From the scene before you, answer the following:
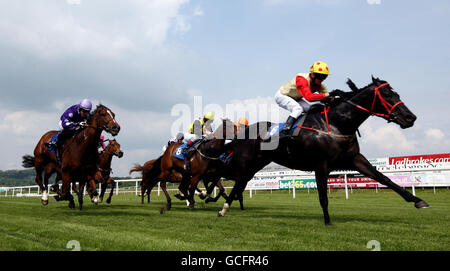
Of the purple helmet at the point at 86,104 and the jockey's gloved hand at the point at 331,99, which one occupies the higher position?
the purple helmet at the point at 86,104

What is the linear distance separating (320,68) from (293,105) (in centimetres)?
91

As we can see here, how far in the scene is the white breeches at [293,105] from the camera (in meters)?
6.97

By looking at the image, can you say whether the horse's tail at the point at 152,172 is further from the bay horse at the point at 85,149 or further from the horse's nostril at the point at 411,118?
the horse's nostril at the point at 411,118

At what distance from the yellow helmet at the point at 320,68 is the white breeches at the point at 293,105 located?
0.76m

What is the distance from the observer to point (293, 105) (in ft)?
23.4

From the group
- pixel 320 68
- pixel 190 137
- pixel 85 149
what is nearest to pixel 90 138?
pixel 85 149

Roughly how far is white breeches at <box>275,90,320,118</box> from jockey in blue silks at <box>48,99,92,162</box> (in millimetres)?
4923

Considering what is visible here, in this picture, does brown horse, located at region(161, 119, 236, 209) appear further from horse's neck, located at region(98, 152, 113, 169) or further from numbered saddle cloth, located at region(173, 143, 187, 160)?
horse's neck, located at region(98, 152, 113, 169)

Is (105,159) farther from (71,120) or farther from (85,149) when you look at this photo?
(85,149)

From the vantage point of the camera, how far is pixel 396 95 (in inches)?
243

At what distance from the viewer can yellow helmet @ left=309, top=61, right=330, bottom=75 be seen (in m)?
6.58
